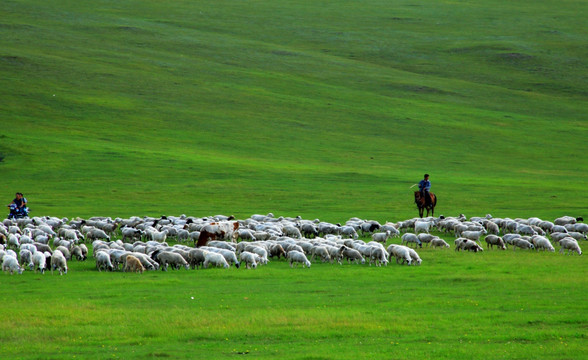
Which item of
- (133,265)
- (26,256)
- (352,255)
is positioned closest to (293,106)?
(352,255)

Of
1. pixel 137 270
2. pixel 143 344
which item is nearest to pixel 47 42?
pixel 137 270

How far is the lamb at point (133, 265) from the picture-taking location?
71.5 feet

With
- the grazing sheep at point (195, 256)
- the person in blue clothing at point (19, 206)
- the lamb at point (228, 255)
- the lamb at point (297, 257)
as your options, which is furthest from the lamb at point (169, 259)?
the person in blue clothing at point (19, 206)

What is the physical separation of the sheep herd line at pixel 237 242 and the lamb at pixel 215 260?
0.09 feet

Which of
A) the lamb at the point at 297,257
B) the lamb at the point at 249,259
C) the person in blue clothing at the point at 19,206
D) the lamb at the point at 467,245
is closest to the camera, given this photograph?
the lamb at the point at 249,259

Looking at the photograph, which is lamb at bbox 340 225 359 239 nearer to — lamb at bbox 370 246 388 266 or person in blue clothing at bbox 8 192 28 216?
lamb at bbox 370 246 388 266

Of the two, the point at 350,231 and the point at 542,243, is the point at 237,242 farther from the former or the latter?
the point at 542,243

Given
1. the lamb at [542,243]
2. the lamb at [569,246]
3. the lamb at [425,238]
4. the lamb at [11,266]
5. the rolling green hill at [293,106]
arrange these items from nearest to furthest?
the lamb at [11,266], the lamb at [569,246], the lamb at [542,243], the lamb at [425,238], the rolling green hill at [293,106]

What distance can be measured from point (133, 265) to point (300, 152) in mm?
46484

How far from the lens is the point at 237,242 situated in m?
28.4

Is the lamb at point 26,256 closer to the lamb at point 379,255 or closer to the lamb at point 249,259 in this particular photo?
the lamb at point 249,259

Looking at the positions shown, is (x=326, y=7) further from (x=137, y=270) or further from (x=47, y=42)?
(x=137, y=270)

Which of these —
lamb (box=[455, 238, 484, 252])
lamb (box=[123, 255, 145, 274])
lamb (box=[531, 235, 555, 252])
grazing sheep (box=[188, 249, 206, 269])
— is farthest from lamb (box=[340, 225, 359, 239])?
lamb (box=[123, 255, 145, 274])

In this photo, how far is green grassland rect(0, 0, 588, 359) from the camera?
1470 cm
